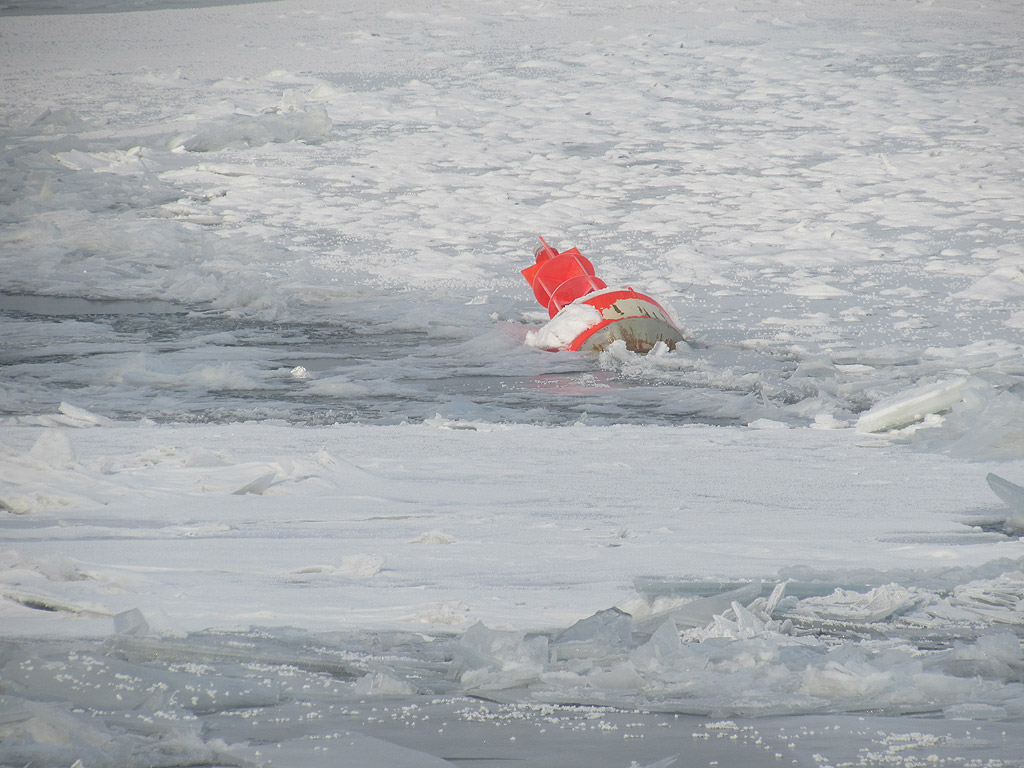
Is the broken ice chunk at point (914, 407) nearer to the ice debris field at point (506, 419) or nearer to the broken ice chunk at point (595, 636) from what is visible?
the ice debris field at point (506, 419)

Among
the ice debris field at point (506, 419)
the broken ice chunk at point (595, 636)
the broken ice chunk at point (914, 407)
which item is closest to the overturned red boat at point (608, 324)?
the ice debris field at point (506, 419)

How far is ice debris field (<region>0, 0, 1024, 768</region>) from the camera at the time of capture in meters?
1.64

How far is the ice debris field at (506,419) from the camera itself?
164 centimetres

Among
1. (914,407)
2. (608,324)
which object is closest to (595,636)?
(914,407)

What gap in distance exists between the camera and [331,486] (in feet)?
8.99

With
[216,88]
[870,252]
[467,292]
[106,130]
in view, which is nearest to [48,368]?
[467,292]

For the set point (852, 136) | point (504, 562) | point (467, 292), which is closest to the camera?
point (504, 562)

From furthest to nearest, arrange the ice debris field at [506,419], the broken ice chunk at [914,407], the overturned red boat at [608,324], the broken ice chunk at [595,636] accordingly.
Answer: the overturned red boat at [608,324] → the broken ice chunk at [914,407] → the broken ice chunk at [595,636] → the ice debris field at [506,419]

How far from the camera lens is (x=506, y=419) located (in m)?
3.83

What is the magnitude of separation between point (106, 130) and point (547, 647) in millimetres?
7632

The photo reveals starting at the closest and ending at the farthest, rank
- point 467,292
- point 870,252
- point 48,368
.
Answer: point 48,368, point 467,292, point 870,252

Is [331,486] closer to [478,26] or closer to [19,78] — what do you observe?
[19,78]

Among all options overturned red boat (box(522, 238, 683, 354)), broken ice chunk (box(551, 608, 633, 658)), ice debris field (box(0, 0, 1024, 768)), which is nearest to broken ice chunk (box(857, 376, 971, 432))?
ice debris field (box(0, 0, 1024, 768))

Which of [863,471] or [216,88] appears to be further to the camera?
[216,88]
